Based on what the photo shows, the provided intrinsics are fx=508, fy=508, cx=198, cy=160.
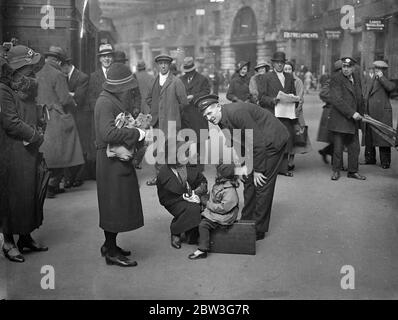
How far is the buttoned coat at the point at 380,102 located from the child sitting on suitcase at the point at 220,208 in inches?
184

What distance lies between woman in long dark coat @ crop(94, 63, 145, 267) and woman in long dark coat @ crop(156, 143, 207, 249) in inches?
22.2

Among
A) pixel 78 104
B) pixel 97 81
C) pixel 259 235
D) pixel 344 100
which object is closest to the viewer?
pixel 259 235

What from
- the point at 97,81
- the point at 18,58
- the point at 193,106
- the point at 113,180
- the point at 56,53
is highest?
the point at 56,53

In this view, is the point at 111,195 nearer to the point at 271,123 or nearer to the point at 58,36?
the point at 271,123

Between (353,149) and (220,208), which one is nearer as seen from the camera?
(220,208)

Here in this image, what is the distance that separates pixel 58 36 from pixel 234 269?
5077 mm

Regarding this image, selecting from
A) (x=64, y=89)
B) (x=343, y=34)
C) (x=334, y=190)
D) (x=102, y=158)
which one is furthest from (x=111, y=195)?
(x=343, y=34)

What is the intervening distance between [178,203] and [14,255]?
154 cm

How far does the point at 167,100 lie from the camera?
6.93 meters

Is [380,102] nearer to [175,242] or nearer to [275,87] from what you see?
[275,87]

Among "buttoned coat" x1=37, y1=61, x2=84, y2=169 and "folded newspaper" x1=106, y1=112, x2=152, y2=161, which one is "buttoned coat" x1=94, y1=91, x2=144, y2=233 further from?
"buttoned coat" x1=37, y1=61, x2=84, y2=169

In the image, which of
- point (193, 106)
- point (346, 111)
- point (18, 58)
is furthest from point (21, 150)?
point (346, 111)

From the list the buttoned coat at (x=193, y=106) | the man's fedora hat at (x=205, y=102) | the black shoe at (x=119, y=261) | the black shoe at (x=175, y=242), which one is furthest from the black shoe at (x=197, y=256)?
the buttoned coat at (x=193, y=106)

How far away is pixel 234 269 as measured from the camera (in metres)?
4.25
